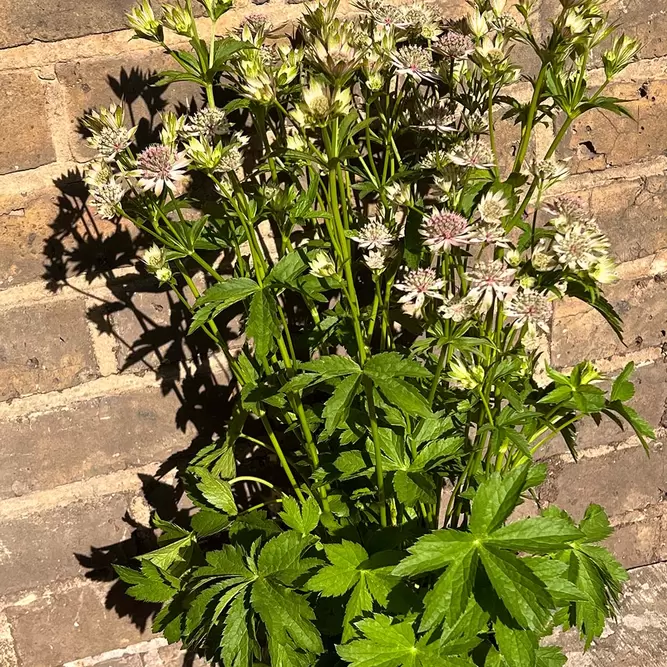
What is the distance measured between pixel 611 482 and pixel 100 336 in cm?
100

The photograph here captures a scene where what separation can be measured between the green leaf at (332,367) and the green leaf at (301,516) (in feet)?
0.71

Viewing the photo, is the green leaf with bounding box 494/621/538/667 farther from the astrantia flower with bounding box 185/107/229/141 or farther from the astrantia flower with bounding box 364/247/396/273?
the astrantia flower with bounding box 185/107/229/141

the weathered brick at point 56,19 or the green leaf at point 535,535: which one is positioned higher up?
the weathered brick at point 56,19

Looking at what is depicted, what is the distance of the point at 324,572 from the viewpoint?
82 cm

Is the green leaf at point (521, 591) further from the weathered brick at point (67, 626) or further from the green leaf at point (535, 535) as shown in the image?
the weathered brick at point (67, 626)

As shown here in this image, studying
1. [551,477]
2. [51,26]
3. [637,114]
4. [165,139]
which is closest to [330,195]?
[165,139]

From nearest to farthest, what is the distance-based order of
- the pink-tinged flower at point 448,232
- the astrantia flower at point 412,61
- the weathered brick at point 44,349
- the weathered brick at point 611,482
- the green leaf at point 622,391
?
1. the pink-tinged flower at point 448,232
2. the astrantia flower at point 412,61
3. the green leaf at point 622,391
4. the weathered brick at point 44,349
5. the weathered brick at point 611,482

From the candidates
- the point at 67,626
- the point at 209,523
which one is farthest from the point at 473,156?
the point at 67,626

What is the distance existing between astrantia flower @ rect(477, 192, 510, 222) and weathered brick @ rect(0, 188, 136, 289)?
1.80 ft

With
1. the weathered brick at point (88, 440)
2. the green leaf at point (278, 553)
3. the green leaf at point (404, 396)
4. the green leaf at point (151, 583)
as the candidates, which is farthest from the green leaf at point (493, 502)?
the weathered brick at point (88, 440)

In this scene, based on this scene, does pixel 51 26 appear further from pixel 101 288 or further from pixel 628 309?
pixel 628 309

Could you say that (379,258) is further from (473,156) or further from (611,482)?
(611,482)

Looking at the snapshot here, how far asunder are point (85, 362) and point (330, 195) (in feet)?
1.76

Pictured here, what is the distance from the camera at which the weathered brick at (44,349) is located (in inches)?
39.8
